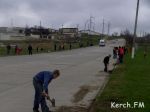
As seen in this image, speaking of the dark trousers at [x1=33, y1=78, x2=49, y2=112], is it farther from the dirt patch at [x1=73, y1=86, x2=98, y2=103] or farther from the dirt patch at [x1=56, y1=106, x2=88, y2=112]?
the dirt patch at [x1=73, y1=86, x2=98, y2=103]

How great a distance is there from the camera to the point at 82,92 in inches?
711

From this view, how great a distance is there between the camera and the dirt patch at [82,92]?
625 inches

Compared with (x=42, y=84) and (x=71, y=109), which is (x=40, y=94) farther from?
(x=71, y=109)

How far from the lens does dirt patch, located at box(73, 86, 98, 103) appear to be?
15878mm

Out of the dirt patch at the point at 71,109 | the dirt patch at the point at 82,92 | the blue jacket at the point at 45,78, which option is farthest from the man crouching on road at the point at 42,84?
the dirt patch at the point at 82,92

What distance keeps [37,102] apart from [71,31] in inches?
7289

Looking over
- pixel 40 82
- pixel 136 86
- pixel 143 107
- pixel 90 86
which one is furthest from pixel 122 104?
pixel 90 86

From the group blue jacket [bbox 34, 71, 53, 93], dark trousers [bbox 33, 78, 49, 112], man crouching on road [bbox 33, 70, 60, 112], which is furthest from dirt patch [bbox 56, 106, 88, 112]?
blue jacket [bbox 34, 71, 53, 93]

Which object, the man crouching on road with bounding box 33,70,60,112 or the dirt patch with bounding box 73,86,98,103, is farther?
the dirt patch with bounding box 73,86,98,103

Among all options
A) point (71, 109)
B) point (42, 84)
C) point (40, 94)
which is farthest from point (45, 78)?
point (71, 109)

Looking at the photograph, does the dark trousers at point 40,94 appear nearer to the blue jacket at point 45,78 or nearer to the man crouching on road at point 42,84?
the man crouching on road at point 42,84

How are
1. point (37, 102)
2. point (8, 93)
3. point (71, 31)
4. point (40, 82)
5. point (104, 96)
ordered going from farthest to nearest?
point (71, 31), point (8, 93), point (104, 96), point (37, 102), point (40, 82)

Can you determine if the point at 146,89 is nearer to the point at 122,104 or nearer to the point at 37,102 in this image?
the point at 122,104

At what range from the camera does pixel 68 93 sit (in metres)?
17.5
